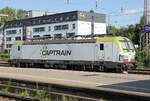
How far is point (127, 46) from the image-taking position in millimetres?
21750

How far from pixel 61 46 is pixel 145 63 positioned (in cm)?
930

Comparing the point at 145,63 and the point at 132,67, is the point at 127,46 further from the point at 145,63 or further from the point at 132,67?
the point at 145,63

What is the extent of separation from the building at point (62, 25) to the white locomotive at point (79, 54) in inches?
1244

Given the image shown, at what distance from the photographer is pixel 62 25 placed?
228 feet

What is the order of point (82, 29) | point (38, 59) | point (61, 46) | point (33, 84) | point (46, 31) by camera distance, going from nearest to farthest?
point (33, 84), point (61, 46), point (38, 59), point (82, 29), point (46, 31)

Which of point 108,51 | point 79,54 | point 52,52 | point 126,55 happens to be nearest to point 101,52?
point 108,51

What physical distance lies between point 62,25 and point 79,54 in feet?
152

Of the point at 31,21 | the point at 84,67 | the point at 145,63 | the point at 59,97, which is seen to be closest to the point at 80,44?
the point at 84,67

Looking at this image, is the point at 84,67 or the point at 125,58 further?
the point at 84,67

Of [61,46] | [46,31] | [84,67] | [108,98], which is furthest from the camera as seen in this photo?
[46,31]

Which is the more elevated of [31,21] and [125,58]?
[31,21]

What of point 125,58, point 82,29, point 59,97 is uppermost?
point 82,29

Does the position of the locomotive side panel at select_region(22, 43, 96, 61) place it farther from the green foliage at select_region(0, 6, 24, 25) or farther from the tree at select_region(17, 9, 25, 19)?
the tree at select_region(17, 9, 25, 19)

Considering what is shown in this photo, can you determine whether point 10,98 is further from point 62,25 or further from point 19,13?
point 19,13
